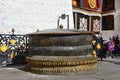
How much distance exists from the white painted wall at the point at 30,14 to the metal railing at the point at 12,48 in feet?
2.43

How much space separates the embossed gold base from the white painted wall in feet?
12.3

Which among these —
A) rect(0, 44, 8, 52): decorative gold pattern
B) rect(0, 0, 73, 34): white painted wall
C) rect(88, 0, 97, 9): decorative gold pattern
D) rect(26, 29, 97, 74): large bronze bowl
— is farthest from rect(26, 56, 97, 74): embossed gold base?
rect(88, 0, 97, 9): decorative gold pattern

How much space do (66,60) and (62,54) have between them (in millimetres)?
286

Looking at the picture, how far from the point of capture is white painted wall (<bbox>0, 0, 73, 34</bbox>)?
11.1 m

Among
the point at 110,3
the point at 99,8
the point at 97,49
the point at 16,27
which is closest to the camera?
the point at 16,27

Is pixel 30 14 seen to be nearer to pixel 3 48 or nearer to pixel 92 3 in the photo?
pixel 3 48

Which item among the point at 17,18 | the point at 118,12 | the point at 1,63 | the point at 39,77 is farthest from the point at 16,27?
the point at 118,12

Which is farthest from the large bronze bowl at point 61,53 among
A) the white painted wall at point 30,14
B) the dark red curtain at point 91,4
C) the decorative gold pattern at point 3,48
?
the dark red curtain at point 91,4

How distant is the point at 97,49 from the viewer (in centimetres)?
1249

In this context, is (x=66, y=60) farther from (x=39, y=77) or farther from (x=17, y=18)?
(x=17, y=18)

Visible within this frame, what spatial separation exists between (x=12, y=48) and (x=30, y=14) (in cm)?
214

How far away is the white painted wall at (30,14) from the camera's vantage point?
11.1m

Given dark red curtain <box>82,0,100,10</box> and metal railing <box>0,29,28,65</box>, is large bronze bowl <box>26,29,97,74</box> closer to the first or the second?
metal railing <box>0,29,28,65</box>

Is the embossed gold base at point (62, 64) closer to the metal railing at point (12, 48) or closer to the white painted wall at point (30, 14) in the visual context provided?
the metal railing at point (12, 48)
